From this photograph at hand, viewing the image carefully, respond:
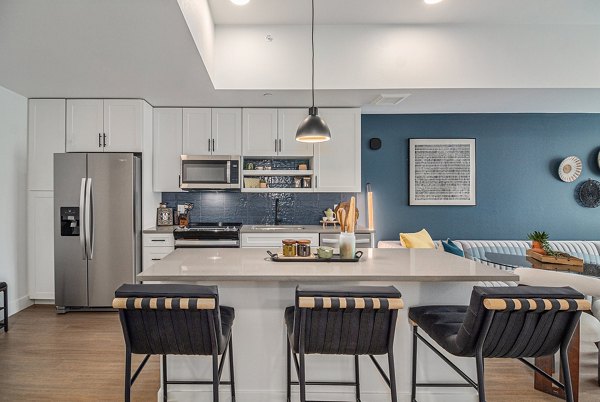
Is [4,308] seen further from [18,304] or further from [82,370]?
[82,370]

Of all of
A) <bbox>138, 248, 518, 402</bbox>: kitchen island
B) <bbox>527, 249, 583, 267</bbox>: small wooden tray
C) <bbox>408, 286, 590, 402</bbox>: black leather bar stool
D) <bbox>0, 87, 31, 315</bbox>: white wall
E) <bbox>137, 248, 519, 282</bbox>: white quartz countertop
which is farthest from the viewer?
<bbox>0, 87, 31, 315</bbox>: white wall

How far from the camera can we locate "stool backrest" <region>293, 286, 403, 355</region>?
150cm

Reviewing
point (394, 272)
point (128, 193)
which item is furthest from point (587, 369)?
point (128, 193)

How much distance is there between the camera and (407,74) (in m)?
3.60

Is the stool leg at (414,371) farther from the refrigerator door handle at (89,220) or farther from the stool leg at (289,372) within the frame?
the refrigerator door handle at (89,220)

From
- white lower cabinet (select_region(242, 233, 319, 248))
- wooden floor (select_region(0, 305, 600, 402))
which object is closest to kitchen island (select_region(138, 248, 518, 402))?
wooden floor (select_region(0, 305, 600, 402))

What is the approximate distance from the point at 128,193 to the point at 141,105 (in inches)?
40.1

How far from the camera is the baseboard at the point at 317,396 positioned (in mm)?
2152

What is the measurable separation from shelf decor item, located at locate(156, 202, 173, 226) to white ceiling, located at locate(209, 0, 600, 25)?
92.7 inches

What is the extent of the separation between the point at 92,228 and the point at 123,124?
121 centimetres

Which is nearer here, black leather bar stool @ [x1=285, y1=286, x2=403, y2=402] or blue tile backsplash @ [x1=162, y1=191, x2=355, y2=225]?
black leather bar stool @ [x1=285, y1=286, x2=403, y2=402]

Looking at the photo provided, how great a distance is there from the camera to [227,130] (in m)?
4.43

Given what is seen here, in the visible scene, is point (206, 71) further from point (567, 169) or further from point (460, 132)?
point (567, 169)

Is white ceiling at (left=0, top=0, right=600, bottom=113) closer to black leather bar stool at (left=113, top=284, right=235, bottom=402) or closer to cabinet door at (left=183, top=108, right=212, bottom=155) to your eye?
cabinet door at (left=183, top=108, right=212, bottom=155)
